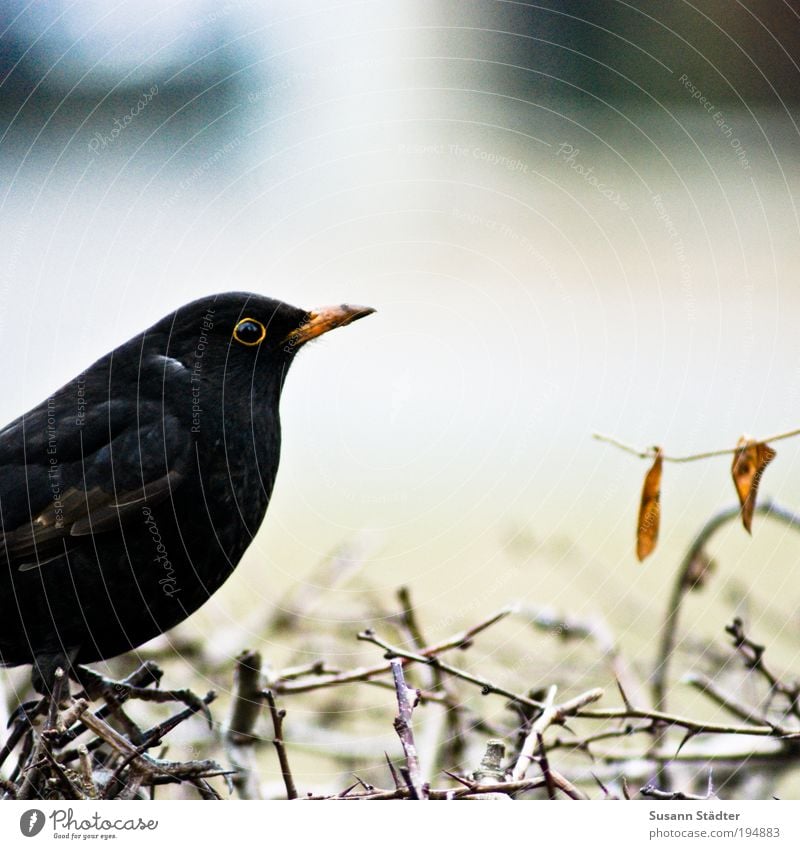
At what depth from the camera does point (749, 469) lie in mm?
995

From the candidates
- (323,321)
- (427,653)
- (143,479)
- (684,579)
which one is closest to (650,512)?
(684,579)

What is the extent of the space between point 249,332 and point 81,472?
0.23m

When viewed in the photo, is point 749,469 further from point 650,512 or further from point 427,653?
point 427,653

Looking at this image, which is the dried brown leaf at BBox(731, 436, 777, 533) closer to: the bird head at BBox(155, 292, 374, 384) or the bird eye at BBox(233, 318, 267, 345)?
the bird head at BBox(155, 292, 374, 384)

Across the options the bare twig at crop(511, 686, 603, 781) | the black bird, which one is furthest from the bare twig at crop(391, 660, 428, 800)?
the black bird

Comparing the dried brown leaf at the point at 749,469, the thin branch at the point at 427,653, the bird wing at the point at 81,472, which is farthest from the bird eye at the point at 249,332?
the dried brown leaf at the point at 749,469

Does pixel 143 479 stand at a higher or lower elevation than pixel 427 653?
higher

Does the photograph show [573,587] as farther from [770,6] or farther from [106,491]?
[770,6]

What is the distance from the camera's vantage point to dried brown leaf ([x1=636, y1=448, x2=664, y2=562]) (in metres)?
1.02

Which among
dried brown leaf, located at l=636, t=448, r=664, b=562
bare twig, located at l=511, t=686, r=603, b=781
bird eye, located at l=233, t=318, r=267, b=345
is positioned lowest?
bare twig, located at l=511, t=686, r=603, b=781

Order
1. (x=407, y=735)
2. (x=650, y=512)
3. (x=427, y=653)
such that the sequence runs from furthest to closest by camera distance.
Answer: (x=650, y=512) < (x=427, y=653) < (x=407, y=735)

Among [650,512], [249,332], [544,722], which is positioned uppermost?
[249,332]
